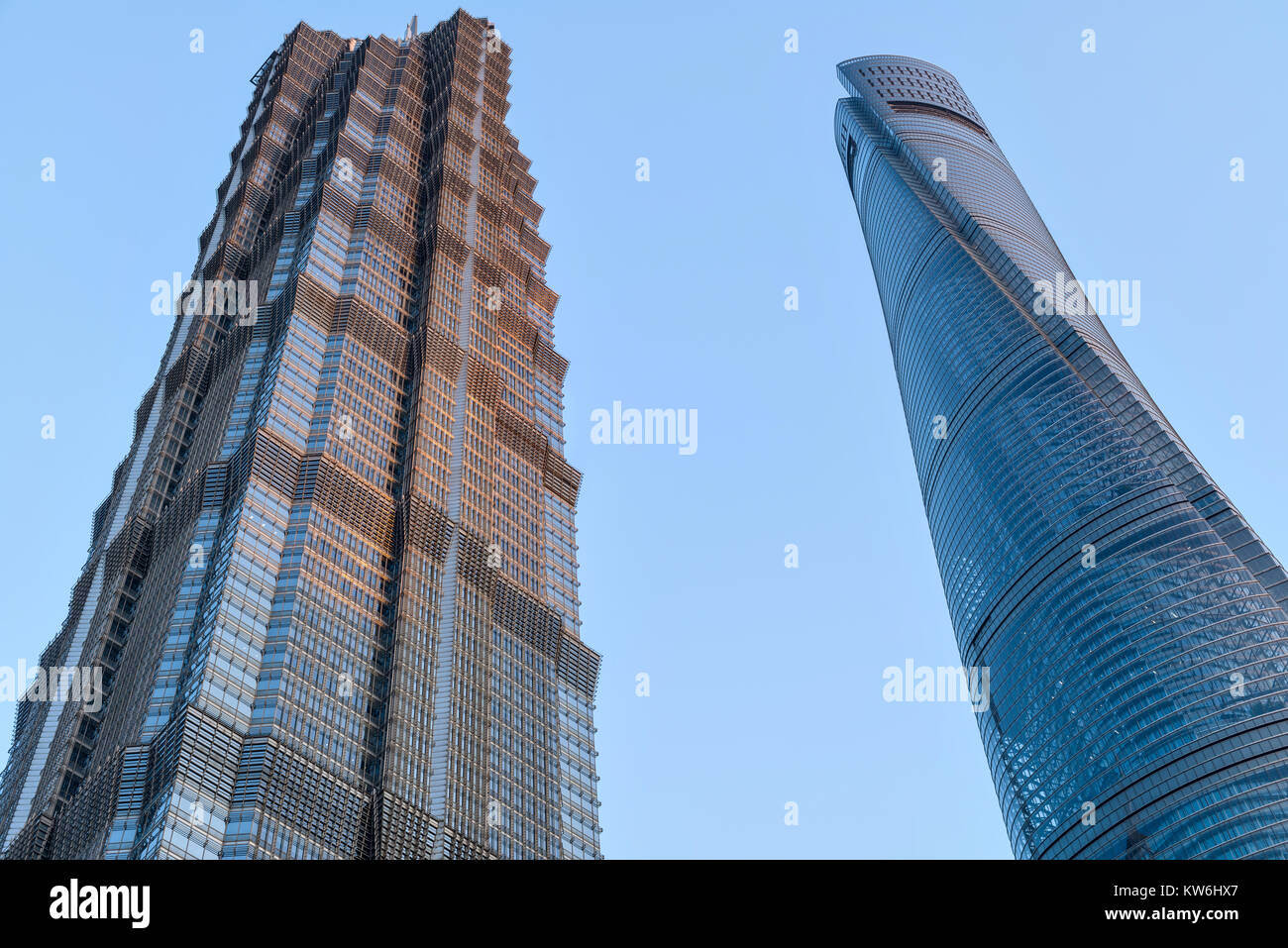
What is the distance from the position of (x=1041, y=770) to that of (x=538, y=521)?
5951 centimetres

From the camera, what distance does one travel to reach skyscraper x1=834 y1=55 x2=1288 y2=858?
432 ft

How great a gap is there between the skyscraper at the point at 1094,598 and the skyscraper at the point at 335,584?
51.1 m

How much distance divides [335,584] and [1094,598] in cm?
7992

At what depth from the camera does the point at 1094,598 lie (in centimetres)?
14975

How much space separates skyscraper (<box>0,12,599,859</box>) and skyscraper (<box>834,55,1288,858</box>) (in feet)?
168

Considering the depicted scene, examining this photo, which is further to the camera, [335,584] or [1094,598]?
[1094,598]

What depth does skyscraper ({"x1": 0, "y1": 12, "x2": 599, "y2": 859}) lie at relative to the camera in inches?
3967

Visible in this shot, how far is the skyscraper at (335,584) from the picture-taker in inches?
3967

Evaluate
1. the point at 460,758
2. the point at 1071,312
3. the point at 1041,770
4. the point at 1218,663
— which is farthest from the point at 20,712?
the point at 1071,312

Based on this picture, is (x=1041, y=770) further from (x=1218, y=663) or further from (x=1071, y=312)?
(x=1071, y=312)

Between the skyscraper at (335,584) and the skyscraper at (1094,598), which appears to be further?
the skyscraper at (1094,598)

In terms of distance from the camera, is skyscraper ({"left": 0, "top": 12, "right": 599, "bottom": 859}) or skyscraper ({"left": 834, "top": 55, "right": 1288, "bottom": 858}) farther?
skyscraper ({"left": 834, "top": 55, "right": 1288, "bottom": 858})

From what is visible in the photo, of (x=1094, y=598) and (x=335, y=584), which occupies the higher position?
(x=1094, y=598)
